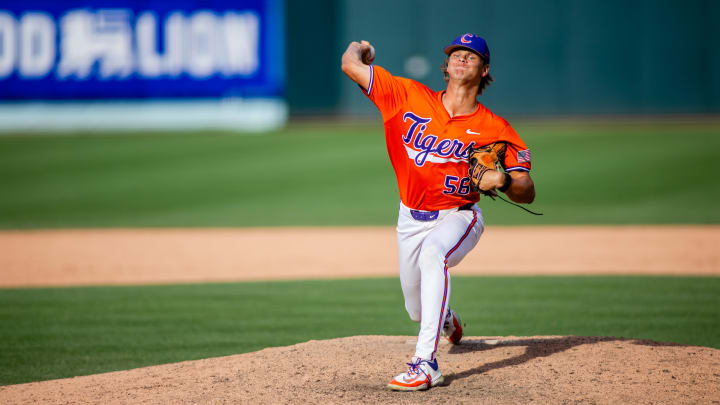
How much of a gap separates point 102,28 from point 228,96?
3578 millimetres

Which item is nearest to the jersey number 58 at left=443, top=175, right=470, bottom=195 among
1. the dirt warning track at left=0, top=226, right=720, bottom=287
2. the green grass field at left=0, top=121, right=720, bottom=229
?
the dirt warning track at left=0, top=226, right=720, bottom=287

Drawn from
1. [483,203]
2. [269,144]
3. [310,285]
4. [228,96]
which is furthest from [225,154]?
[310,285]

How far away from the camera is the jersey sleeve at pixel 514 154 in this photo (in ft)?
15.0

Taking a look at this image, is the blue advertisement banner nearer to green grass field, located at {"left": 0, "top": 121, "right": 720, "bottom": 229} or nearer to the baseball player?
green grass field, located at {"left": 0, "top": 121, "right": 720, "bottom": 229}

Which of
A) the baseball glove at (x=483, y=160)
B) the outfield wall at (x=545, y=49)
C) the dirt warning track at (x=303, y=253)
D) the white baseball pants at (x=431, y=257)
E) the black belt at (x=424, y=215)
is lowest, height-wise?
the dirt warning track at (x=303, y=253)

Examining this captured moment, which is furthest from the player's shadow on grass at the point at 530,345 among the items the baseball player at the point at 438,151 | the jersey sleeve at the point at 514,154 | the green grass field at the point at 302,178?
the green grass field at the point at 302,178

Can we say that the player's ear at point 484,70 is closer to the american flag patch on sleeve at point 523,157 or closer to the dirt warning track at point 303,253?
the american flag patch on sleeve at point 523,157

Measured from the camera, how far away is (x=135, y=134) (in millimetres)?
22391

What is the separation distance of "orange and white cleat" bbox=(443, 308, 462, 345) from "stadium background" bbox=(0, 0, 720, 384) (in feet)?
3.33

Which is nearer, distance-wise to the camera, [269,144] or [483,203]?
[483,203]

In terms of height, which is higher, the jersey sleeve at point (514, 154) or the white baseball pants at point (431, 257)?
the jersey sleeve at point (514, 154)

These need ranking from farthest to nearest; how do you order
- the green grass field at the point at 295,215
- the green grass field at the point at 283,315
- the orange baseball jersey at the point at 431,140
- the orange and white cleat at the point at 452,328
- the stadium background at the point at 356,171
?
1. the stadium background at the point at 356,171
2. the green grass field at the point at 295,215
3. the green grass field at the point at 283,315
4. the orange and white cleat at the point at 452,328
5. the orange baseball jersey at the point at 431,140

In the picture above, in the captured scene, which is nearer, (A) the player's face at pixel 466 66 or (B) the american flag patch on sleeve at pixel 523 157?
(B) the american flag patch on sleeve at pixel 523 157

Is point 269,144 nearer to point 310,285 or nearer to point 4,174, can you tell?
point 4,174
